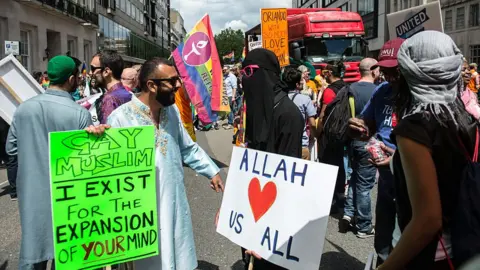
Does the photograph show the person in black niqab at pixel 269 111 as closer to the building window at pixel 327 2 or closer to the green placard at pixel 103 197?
the green placard at pixel 103 197

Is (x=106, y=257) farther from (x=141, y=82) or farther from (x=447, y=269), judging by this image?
(x=447, y=269)

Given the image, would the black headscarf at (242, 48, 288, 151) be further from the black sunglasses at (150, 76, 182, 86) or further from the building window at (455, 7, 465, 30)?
the building window at (455, 7, 465, 30)

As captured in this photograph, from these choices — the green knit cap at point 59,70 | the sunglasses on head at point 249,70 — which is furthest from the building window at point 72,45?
the sunglasses on head at point 249,70

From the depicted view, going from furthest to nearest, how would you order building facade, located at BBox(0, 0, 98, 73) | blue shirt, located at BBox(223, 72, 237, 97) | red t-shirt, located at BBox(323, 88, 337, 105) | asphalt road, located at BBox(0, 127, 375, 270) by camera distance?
1. building facade, located at BBox(0, 0, 98, 73)
2. blue shirt, located at BBox(223, 72, 237, 97)
3. red t-shirt, located at BBox(323, 88, 337, 105)
4. asphalt road, located at BBox(0, 127, 375, 270)

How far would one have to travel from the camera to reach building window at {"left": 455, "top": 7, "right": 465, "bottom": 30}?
3119cm

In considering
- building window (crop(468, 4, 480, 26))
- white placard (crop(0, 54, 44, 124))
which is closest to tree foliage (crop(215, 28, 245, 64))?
building window (crop(468, 4, 480, 26))

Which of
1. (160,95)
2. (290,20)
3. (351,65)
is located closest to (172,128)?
(160,95)

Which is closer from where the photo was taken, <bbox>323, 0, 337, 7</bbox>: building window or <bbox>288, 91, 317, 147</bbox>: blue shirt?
<bbox>288, 91, 317, 147</bbox>: blue shirt

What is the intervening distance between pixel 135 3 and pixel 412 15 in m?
64.6

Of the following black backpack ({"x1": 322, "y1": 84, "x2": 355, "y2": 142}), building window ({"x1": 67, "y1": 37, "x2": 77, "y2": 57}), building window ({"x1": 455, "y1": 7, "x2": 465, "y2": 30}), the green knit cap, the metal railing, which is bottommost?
black backpack ({"x1": 322, "y1": 84, "x2": 355, "y2": 142})

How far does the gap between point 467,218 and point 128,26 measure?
2396 inches

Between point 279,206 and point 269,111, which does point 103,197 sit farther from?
point 269,111

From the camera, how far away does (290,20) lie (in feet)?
58.9

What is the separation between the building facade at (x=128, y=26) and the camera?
44.8 metres
